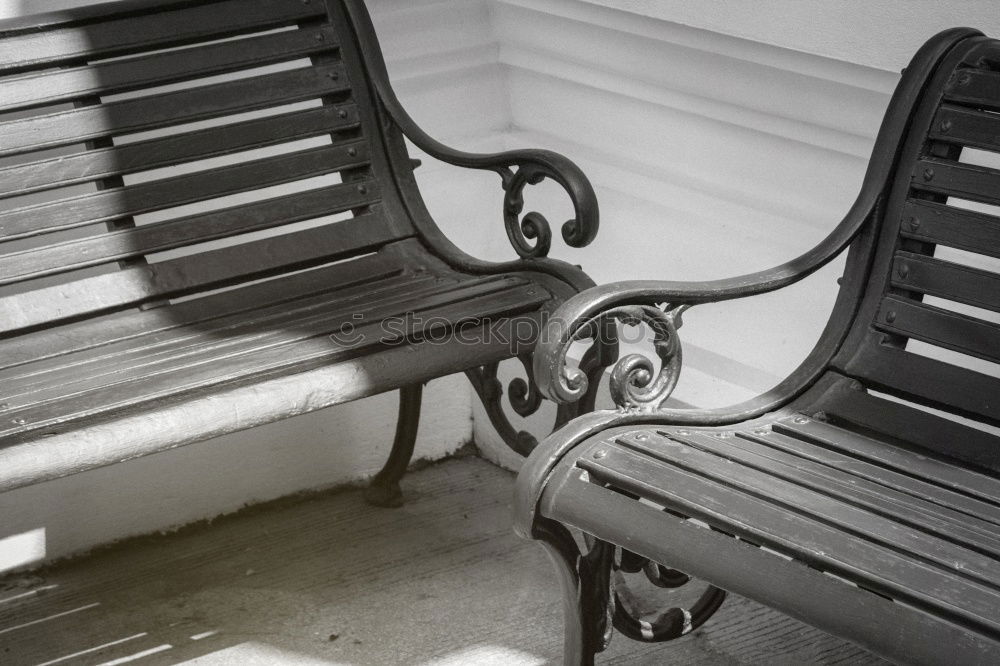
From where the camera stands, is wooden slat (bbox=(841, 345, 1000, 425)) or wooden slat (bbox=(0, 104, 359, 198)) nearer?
wooden slat (bbox=(841, 345, 1000, 425))

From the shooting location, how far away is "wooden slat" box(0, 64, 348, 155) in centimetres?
234

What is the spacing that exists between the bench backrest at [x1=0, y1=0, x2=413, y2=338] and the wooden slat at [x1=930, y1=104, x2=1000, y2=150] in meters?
1.09

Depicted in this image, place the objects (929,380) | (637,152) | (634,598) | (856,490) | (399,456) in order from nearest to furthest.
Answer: (856,490)
(929,380)
(634,598)
(637,152)
(399,456)

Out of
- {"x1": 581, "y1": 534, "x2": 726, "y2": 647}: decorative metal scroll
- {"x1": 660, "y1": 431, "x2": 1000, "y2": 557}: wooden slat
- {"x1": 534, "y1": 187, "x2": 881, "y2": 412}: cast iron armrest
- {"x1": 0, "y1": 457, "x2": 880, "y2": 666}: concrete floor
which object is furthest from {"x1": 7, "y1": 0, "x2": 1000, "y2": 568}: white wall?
{"x1": 660, "y1": 431, "x2": 1000, "y2": 557}: wooden slat

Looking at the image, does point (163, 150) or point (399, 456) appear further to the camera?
point (399, 456)

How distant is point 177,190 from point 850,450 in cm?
138

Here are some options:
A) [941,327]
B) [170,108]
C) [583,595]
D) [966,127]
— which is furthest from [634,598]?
[170,108]

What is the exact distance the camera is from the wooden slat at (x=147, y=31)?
2.35 m

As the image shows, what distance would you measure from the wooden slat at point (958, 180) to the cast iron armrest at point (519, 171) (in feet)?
1.92

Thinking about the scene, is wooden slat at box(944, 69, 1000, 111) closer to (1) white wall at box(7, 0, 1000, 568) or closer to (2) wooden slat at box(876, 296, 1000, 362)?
(1) white wall at box(7, 0, 1000, 568)

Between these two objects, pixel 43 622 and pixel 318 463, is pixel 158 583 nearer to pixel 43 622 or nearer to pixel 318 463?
pixel 43 622

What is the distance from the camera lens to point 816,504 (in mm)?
1613

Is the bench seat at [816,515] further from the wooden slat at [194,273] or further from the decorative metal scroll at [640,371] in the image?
the wooden slat at [194,273]

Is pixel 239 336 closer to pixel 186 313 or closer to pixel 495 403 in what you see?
pixel 186 313
